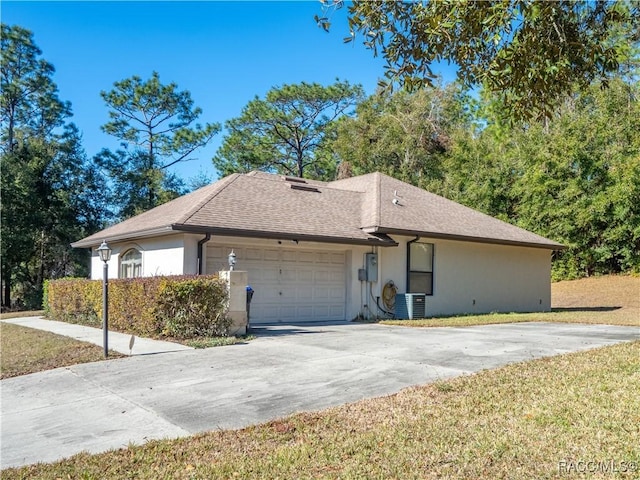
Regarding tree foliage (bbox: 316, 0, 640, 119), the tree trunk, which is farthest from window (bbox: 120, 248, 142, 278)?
the tree trunk

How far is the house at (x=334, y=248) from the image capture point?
1380cm

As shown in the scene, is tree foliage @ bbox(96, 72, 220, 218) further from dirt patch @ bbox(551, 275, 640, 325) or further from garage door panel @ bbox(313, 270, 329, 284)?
dirt patch @ bbox(551, 275, 640, 325)

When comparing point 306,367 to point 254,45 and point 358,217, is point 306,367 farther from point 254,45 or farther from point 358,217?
point 358,217

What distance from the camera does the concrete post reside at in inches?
432

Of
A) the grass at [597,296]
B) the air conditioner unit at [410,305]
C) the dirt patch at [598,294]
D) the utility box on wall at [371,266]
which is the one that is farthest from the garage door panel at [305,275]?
the dirt patch at [598,294]

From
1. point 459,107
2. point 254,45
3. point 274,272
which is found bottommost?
point 274,272

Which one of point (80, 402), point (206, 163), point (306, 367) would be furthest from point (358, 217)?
point (206, 163)

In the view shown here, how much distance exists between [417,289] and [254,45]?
354 inches

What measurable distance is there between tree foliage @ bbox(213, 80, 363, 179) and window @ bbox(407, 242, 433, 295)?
20.2 m

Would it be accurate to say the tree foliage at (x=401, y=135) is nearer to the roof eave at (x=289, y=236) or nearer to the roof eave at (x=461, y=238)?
the roof eave at (x=461, y=238)

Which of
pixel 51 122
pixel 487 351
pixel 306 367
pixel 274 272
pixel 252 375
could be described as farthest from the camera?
pixel 51 122

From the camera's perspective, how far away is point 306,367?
25.1 feet

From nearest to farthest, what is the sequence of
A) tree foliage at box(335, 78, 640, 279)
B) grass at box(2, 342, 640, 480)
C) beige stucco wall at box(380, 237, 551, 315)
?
grass at box(2, 342, 640, 480) → beige stucco wall at box(380, 237, 551, 315) → tree foliage at box(335, 78, 640, 279)

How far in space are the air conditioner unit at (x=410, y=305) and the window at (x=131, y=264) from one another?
7.88 meters
